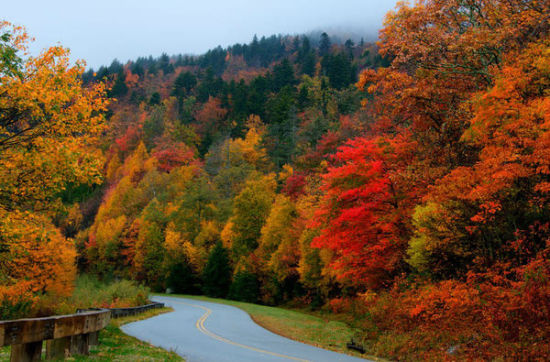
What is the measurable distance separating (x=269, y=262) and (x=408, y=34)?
90.7ft

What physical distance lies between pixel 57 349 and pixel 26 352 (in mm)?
1138

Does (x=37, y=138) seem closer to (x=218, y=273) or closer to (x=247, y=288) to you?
(x=247, y=288)

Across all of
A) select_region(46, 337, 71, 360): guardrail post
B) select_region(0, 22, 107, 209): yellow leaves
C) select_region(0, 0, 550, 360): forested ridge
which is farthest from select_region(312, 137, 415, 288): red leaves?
select_region(46, 337, 71, 360): guardrail post

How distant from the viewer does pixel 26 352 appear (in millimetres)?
6480

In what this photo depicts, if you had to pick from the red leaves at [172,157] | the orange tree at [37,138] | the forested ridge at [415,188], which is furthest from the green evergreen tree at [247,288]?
the red leaves at [172,157]

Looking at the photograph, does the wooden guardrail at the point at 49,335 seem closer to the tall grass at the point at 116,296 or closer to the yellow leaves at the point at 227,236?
the tall grass at the point at 116,296

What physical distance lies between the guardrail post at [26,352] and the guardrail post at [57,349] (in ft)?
2.22

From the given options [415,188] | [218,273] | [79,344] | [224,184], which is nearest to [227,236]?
[218,273]

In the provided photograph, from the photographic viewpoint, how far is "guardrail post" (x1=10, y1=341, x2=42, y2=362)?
249 inches

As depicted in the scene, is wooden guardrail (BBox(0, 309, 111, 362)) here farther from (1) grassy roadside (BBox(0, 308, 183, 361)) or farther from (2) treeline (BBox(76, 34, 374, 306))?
(2) treeline (BBox(76, 34, 374, 306))

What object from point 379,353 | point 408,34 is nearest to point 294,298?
point 379,353

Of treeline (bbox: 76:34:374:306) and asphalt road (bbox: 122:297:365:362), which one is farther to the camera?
treeline (bbox: 76:34:374:306)

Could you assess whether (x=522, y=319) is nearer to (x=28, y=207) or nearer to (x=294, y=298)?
(x=28, y=207)

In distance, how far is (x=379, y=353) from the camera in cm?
1405
